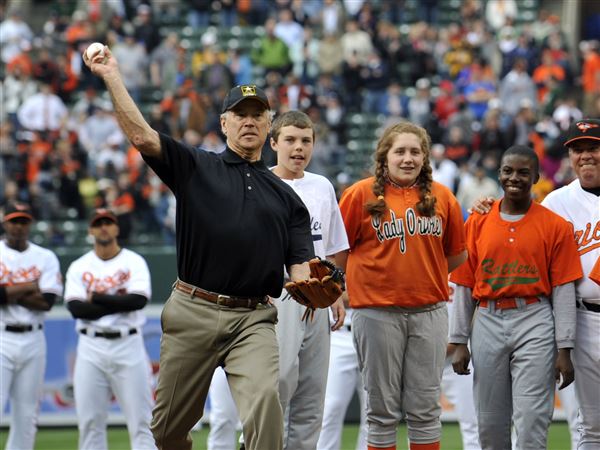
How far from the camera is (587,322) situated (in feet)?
24.0

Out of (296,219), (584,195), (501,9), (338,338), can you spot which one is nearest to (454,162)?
(501,9)

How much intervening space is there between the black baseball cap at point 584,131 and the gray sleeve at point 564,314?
90 centimetres

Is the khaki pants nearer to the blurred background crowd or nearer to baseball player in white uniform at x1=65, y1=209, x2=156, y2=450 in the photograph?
baseball player in white uniform at x1=65, y1=209, x2=156, y2=450

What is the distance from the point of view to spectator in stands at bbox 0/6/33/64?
72.4 ft

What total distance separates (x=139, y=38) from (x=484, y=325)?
15.8 meters

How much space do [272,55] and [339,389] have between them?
1238 cm

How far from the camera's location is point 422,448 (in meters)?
7.26

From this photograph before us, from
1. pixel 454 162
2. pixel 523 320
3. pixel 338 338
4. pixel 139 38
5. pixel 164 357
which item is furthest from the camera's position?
pixel 139 38

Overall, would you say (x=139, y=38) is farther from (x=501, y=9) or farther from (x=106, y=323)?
(x=106, y=323)

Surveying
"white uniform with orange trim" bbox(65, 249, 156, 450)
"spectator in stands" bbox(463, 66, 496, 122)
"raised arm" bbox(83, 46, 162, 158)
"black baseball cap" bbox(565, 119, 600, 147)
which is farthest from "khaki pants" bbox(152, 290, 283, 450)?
"spectator in stands" bbox(463, 66, 496, 122)

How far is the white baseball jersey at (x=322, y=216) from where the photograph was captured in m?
7.48

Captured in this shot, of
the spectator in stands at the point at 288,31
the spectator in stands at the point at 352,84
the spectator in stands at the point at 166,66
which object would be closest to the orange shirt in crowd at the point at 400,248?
the spectator in stands at the point at 352,84

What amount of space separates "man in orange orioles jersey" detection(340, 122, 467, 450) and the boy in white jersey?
0.18 metres

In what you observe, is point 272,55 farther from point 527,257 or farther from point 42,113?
point 527,257
